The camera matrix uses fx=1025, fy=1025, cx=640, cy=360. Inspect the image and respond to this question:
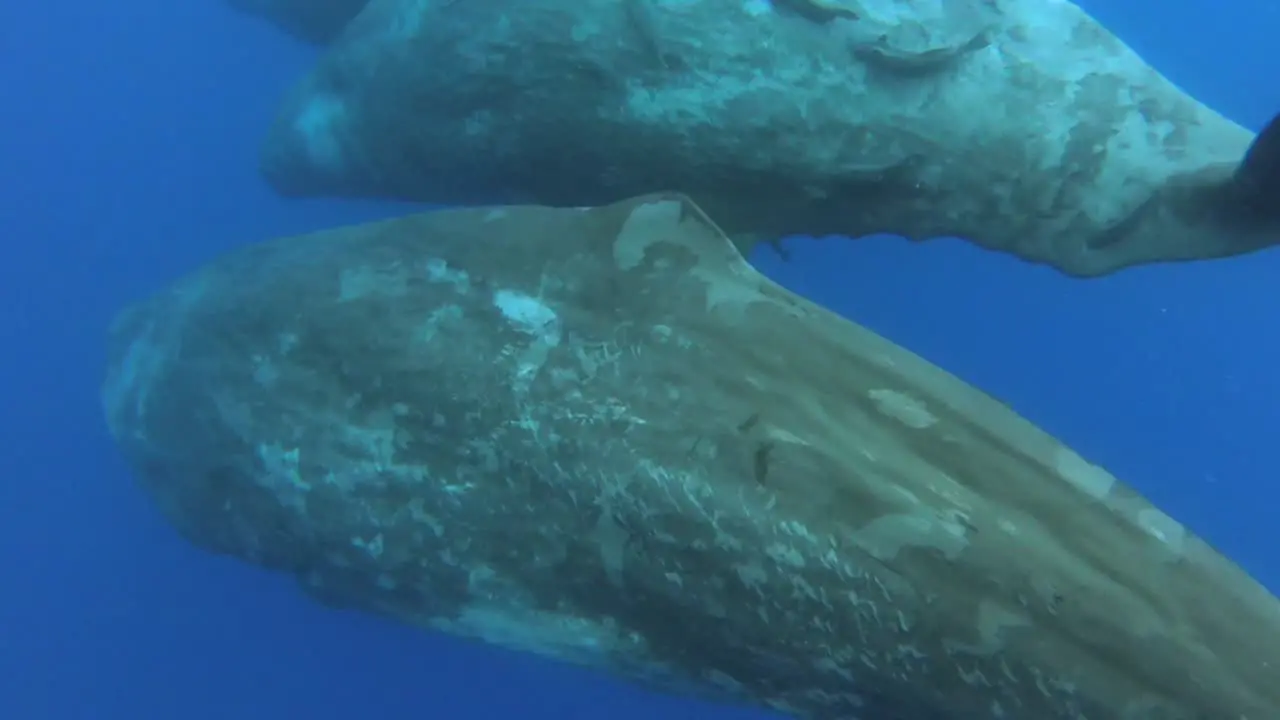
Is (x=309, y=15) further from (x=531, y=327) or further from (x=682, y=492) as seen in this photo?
(x=682, y=492)

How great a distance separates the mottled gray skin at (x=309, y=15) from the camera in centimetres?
855

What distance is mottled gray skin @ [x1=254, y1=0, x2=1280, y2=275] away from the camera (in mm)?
4773

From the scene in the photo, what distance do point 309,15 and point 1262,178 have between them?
7.59 m

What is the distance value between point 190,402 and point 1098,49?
474 centimetres

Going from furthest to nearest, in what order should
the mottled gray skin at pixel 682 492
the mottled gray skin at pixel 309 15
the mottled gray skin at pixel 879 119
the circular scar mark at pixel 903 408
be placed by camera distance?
1. the mottled gray skin at pixel 309 15
2. the mottled gray skin at pixel 879 119
3. the circular scar mark at pixel 903 408
4. the mottled gray skin at pixel 682 492

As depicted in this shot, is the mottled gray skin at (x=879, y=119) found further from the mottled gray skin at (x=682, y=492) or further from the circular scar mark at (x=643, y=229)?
the circular scar mark at (x=643, y=229)

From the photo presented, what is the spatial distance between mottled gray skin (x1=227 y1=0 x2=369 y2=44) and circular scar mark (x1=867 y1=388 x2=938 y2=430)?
624 cm

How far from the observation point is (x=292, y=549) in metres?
4.65

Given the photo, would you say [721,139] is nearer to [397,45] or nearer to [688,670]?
[397,45]

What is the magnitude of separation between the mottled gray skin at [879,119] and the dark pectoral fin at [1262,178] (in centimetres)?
12

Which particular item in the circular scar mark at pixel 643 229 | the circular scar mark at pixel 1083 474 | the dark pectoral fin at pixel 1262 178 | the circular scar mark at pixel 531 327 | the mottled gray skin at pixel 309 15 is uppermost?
the dark pectoral fin at pixel 1262 178

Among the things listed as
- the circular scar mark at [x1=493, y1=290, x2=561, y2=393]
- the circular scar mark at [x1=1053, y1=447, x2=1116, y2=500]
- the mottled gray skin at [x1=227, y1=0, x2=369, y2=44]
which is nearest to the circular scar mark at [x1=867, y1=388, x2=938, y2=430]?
the circular scar mark at [x1=1053, y1=447, x2=1116, y2=500]

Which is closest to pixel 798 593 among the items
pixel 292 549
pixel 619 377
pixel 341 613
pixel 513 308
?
pixel 619 377

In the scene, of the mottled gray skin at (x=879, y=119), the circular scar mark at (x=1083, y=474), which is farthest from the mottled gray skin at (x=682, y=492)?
the mottled gray skin at (x=879, y=119)
